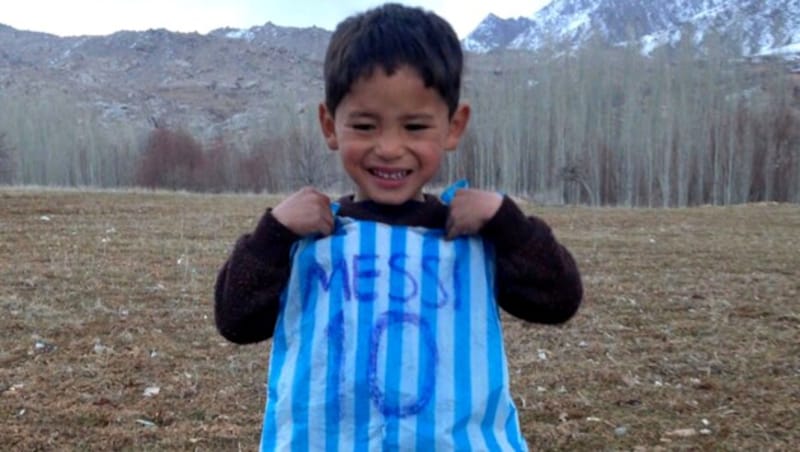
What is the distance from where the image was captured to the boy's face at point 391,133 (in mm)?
1442

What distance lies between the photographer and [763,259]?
926 cm

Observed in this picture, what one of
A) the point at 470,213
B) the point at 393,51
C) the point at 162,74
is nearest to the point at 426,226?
the point at 470,213

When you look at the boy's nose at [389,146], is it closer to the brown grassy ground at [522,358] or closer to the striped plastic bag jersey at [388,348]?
the striped plastic bag jersey at [388,348]

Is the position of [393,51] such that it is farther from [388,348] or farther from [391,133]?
[388,348]

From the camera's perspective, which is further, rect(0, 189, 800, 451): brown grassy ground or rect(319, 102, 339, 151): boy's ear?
rect(0, 189, 800, 451): brown grassy ground

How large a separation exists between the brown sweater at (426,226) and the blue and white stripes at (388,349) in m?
0.03

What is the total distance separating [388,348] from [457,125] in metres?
0.46

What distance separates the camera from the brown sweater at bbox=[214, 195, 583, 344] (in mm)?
1475

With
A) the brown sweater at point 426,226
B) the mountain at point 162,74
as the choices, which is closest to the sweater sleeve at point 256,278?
the brown sweater at point 426,226

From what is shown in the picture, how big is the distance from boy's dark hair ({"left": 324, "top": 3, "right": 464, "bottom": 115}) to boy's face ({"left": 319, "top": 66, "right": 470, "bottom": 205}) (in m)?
0.01

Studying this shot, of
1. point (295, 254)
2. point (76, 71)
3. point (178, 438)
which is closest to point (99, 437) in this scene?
point (178, 438)

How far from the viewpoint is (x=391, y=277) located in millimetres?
1441

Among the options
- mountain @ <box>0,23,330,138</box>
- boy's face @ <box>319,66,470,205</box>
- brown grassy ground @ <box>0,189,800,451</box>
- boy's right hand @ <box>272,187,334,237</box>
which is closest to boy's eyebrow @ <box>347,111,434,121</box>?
boy's face @ <box>319,66,470,205</box>

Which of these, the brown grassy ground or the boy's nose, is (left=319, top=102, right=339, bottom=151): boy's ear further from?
the brown grassy ground
